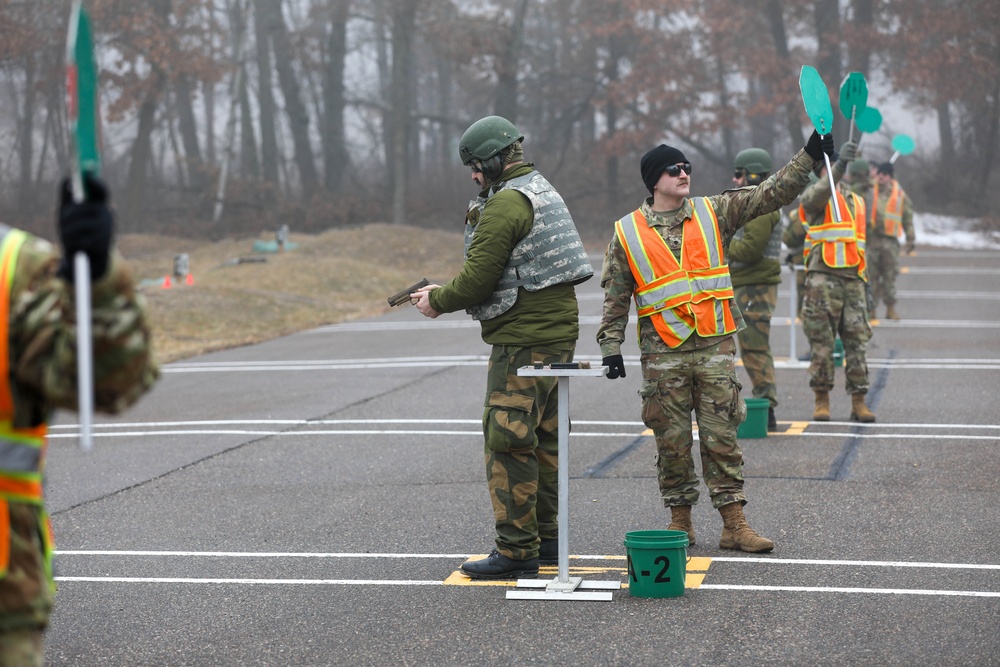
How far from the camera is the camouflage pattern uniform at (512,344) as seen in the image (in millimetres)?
6648

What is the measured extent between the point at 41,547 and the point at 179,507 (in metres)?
5.69

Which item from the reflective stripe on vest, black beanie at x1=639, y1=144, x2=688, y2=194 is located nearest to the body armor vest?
black beanie at x1=639, y1=144, x2=688, y2=194

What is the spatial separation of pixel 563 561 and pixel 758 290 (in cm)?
501

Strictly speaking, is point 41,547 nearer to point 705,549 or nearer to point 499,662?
point 499,662

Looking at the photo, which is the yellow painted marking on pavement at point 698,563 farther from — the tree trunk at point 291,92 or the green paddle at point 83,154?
the tree trunk at point 291,92

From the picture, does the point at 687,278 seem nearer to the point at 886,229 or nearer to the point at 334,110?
the point at 886,229

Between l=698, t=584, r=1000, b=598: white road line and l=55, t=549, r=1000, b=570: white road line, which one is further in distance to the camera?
l=55, t=549, r=1000, b=570: white road line

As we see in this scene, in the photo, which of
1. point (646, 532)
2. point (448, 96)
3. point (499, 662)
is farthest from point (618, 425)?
point (448, 96)

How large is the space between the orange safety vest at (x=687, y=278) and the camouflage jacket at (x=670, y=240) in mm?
44

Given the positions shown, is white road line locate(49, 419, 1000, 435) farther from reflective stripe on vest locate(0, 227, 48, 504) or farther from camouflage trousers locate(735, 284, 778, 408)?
reflective stripe on vest locate(0, 227, 48, 504)

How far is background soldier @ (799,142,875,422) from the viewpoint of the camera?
11086 mm

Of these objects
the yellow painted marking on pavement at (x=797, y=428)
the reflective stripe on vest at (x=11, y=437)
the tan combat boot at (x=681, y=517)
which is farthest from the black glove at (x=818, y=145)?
the reflective stripe on vest at (x=11, y=437)

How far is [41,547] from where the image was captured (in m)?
3.36

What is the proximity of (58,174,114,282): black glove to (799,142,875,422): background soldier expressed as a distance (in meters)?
8.61
